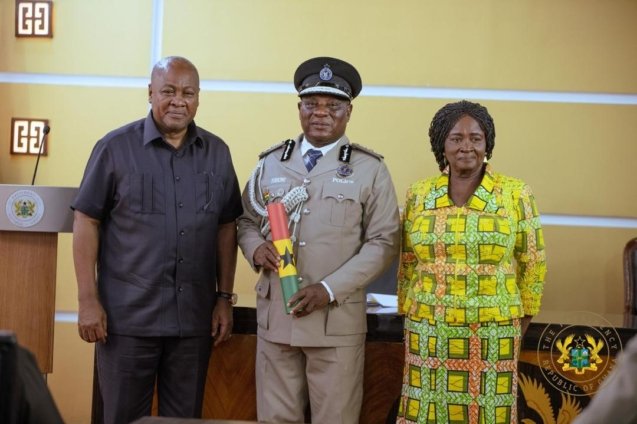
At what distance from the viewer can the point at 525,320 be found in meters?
3.04

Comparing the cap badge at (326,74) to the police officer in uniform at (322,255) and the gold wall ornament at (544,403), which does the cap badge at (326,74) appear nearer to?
the police officer in uniform at (322,255)

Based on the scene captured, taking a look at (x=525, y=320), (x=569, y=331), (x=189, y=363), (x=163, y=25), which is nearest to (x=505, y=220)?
(x=525, y=320)

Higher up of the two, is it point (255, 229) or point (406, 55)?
point (406, 55)

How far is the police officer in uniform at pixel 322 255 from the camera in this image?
3006 mm

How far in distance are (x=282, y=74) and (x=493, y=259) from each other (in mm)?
2218

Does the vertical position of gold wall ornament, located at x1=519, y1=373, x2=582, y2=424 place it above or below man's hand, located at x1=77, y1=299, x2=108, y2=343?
below

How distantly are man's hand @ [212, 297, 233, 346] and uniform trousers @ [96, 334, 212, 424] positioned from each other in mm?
52

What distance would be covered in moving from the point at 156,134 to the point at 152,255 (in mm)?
442

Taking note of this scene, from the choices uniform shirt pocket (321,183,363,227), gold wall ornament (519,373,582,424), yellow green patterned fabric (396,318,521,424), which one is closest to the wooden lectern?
uniform shirt pocket (321,183,363,227)

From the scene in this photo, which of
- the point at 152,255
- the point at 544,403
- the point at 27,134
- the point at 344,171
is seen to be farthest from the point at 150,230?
the point at 27,134

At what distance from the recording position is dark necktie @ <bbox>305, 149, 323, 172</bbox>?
10.5ft

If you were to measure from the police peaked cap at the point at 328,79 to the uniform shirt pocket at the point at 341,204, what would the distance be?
343 millimetres

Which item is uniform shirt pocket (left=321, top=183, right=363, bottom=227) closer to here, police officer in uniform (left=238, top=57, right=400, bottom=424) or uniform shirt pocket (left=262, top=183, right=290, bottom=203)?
police officer in uniform (left=238, top=57, right=400, bottom=424)

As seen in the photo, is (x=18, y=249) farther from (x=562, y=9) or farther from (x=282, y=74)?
(x=562, y=9)
